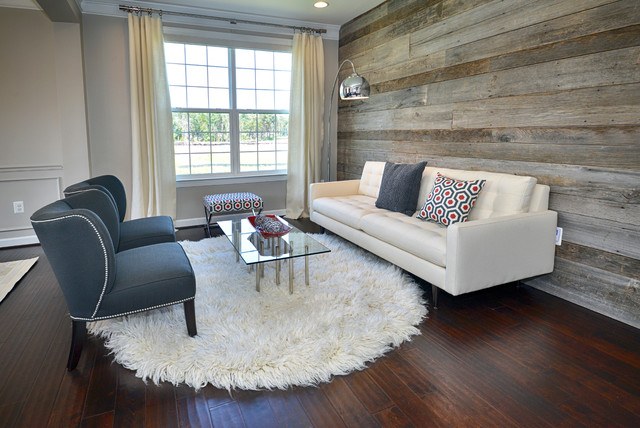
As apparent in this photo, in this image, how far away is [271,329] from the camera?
2.29 metres

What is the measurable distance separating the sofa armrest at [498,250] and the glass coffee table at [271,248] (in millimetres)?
871

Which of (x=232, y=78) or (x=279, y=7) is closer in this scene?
(x=279, y=7)

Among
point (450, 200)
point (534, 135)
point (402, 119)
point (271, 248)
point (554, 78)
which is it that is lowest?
point (271, 248)

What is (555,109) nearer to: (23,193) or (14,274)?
(14,274)

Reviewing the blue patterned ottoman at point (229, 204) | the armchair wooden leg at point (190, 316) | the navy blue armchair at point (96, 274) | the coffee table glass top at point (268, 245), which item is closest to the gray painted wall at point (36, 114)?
the blue patterned ottoman at point (229, 204)

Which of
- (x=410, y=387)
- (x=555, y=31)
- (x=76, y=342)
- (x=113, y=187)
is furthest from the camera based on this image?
(x=113, y=187)

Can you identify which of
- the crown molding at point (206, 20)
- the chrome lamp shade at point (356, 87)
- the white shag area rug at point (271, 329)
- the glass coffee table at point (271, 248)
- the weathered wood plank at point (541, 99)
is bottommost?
the white shag area rug at point (271, 329)

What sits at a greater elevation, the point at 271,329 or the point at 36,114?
the point at 36,114

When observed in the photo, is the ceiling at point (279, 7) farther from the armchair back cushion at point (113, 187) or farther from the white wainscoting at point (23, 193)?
the armchair back cushion at point (113, 187)

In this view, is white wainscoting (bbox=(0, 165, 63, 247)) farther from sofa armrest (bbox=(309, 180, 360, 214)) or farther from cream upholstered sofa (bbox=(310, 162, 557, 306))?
cream upholstered sofa (bbox=(310, 162, 557, 306))

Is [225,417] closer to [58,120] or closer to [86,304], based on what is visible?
[86,304]

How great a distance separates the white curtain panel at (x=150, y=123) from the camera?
432 centimetres

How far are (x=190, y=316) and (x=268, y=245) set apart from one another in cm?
91

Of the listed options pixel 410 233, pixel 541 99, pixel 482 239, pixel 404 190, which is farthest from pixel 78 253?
pixel 541 99
